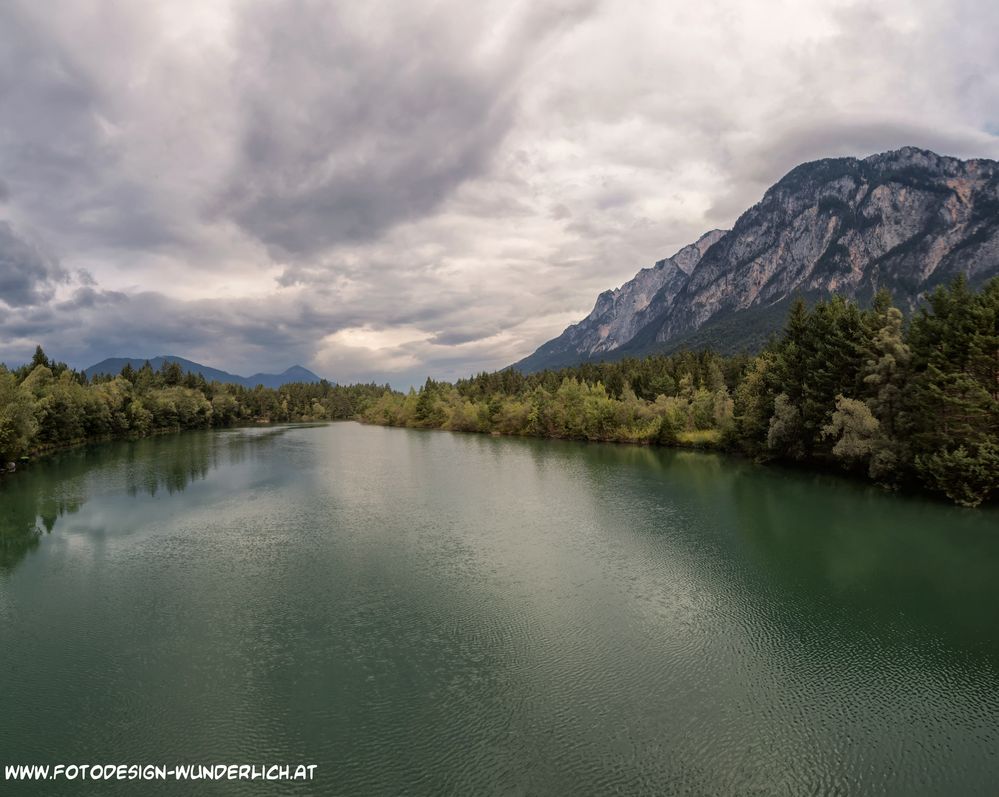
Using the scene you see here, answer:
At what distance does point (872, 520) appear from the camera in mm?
35625

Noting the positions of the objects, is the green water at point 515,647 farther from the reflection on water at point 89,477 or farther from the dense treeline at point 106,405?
the dense treeline at point 106,405

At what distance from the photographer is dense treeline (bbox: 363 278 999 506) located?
36344 mm

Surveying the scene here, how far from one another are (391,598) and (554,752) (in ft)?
37.2

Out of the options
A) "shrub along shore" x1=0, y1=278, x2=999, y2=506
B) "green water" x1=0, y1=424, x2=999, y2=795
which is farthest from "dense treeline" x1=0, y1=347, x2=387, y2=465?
"green water" x1=0, y1=424, x2=999, y2=795

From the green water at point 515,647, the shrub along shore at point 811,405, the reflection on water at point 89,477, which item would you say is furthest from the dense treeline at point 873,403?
the reflection on water at point 89,477

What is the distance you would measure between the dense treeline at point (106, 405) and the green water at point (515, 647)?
102 feet

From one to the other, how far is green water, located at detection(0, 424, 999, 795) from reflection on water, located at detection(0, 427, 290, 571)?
2.22 feet

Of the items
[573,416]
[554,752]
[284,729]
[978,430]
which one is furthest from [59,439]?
[978,430]

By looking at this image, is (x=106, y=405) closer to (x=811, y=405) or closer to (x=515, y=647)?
(x=515, y=647)

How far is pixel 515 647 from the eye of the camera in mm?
18422

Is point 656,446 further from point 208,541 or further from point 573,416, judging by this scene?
point 208,541

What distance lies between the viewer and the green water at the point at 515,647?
42.2 feet

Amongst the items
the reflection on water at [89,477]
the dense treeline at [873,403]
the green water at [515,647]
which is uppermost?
the dense treeline at [873,403]

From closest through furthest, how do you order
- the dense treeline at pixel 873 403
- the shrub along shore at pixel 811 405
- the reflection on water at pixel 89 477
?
the reflection on water at pixel 89 477, the dense treeline at pixel 873 403, the shrub along shore at pixel 811 405
